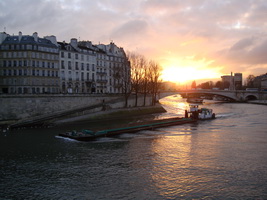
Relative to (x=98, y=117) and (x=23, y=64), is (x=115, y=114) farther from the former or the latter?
(x=23, y=64)

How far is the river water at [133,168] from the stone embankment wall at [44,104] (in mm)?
13927

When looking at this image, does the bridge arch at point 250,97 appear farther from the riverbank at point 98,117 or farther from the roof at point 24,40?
the roof at point 24,40

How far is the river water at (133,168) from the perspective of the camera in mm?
15891

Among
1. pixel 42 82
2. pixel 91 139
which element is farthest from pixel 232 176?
pixel 42 82

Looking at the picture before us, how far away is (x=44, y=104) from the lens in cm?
4731

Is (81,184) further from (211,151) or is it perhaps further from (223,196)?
(211,151)

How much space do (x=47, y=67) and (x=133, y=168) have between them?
151 ft

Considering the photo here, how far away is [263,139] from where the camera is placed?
3036cm

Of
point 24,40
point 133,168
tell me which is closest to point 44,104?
point 24,40

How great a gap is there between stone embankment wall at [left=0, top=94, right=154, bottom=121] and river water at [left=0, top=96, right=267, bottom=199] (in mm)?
13927

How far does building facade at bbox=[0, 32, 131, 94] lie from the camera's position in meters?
57.2

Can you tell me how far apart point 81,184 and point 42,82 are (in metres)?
46.3

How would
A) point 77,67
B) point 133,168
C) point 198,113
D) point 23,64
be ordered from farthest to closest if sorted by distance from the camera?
point 77,67 < point 23,64 < point 198,113 < point 133,168

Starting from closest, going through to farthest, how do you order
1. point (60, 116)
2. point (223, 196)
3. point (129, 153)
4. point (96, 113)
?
point (223, 196)
point (129, 153)
point (60, 116)
point (96, 113)
